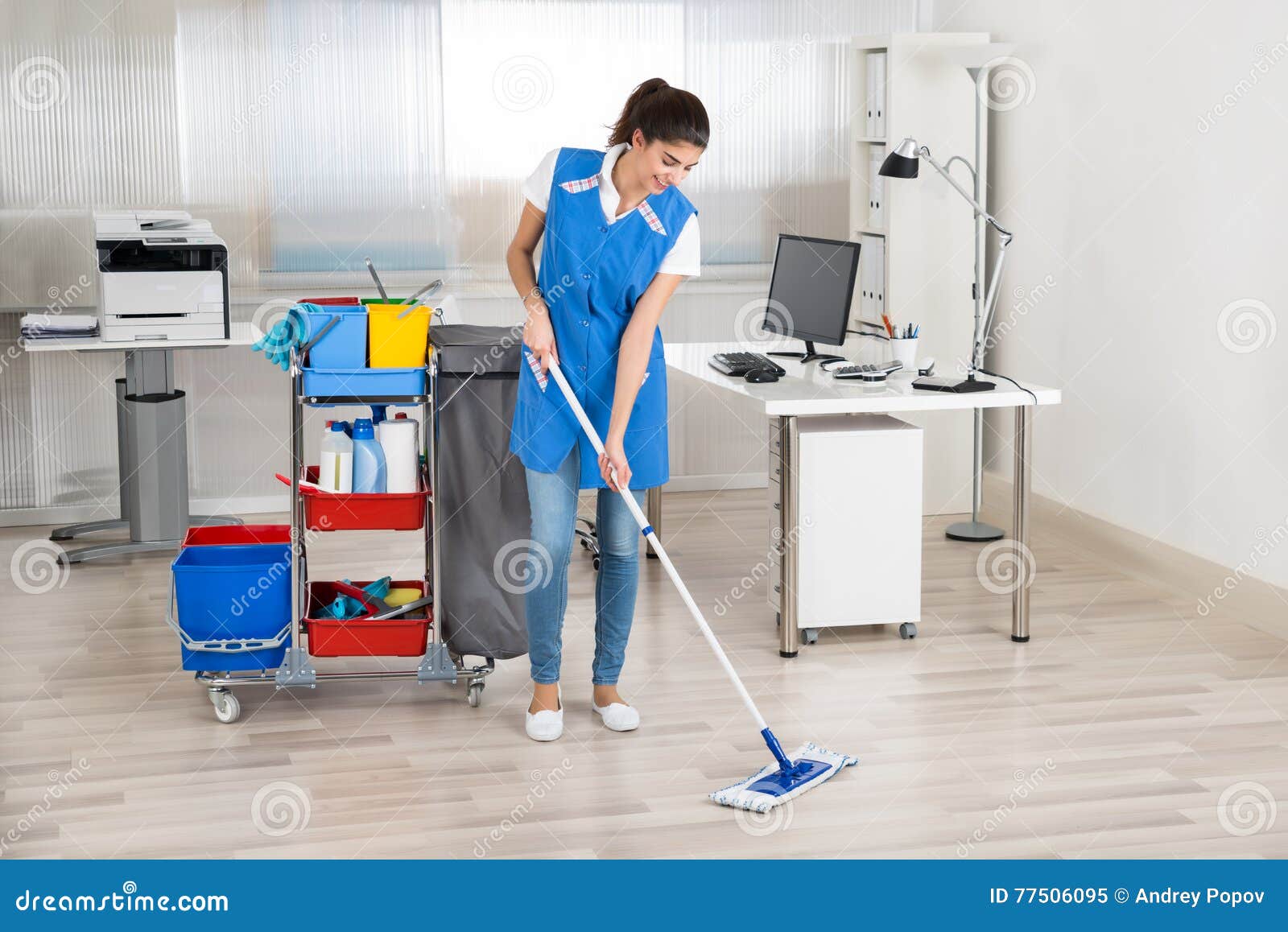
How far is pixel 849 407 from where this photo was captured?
3.75 meters

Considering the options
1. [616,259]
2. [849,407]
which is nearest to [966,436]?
[849,407]

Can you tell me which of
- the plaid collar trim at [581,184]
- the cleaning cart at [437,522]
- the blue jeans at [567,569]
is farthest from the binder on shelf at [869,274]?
the plaid collar trim at [581,184]

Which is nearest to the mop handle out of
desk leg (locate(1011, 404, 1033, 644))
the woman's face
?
the woman's face

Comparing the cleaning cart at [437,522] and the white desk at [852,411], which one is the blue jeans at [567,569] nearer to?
the cleaning cart at [437,522]

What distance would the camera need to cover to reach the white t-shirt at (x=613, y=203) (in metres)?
2.96

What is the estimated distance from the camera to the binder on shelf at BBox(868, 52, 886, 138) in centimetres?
519

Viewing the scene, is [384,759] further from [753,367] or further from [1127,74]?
[1127,74]

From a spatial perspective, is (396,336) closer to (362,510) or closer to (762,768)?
(362,510)

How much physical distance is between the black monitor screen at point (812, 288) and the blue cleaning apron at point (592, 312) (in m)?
1.25

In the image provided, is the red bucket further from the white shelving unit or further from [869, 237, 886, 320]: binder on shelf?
[869, 237, 886, 320]: binder on shelf

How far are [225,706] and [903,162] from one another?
2.64 m

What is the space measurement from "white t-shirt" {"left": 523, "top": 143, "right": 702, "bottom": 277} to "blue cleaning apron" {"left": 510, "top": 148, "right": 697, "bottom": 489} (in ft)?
0.05

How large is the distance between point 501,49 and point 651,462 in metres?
3.08

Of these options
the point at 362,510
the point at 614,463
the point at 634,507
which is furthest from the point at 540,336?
the point at 362,510
